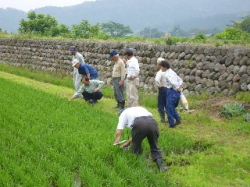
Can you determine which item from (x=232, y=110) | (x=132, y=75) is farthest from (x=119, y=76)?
(x=232, y=110)

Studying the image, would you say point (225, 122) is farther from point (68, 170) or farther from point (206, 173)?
point (68, 170)

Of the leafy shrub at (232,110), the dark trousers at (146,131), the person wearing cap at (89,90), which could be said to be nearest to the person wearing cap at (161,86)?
the leafy shrub at (232,110)

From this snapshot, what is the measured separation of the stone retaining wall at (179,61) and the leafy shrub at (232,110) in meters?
1.11

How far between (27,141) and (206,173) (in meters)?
2.85

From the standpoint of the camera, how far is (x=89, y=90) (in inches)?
363

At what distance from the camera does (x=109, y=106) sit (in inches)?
382

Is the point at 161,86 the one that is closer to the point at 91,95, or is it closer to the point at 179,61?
the point at 91,95

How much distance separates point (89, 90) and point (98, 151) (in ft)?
14.0

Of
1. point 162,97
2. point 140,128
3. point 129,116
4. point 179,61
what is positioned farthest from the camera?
point 179,61

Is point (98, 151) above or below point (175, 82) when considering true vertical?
below

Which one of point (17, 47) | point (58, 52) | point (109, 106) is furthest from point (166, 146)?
point (17, 47)

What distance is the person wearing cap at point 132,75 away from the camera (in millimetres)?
8078

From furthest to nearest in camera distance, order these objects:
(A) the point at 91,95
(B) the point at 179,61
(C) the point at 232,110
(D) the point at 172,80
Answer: (B) the point at 179,61
(A) the point at 91,95
(C) the point at 232,110
(D) the point at 172,80

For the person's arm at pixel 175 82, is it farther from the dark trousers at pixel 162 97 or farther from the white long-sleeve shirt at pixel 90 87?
the white long-sleeve shirt at pixel 90 87
